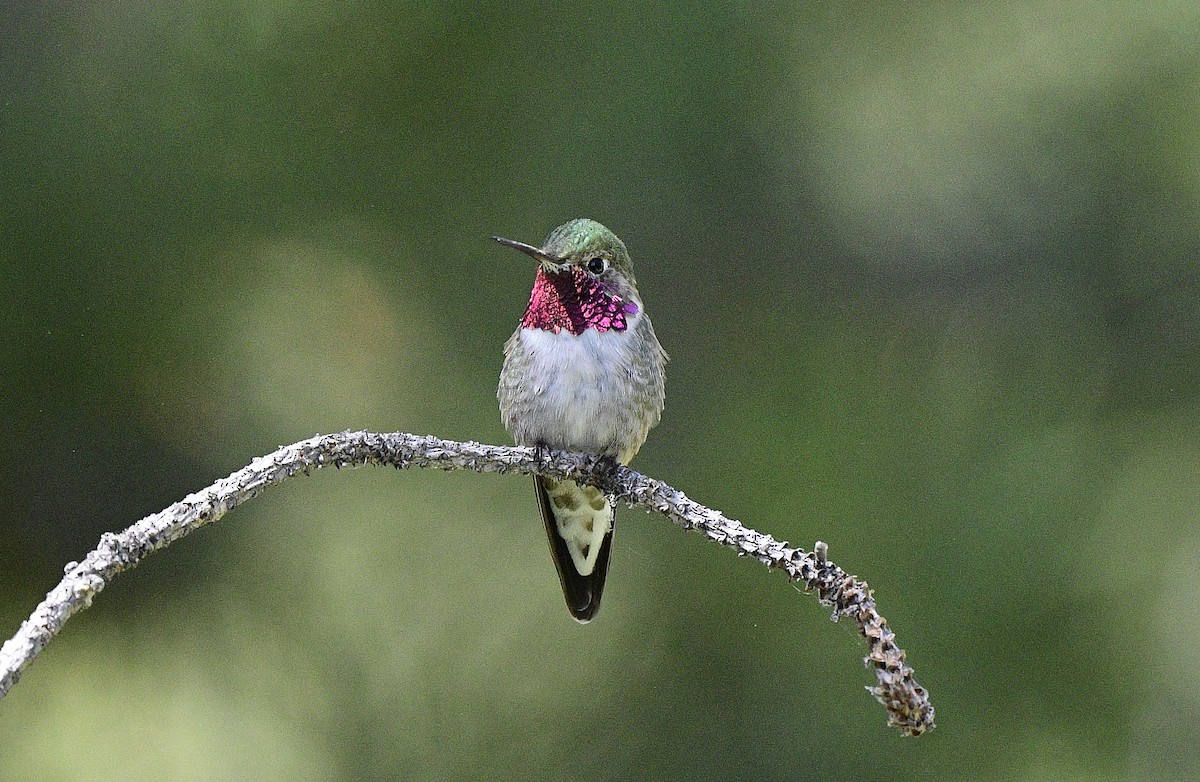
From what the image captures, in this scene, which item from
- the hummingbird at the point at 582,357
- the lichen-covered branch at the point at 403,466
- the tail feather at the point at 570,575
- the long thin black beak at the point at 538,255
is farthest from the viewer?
the tail feather at the point at 570,575

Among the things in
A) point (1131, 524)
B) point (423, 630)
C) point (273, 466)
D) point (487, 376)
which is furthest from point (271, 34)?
point (1131, 524)

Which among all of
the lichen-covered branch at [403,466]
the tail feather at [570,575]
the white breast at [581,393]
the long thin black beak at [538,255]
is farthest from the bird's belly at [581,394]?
the lichen-covered branch at [403,466]

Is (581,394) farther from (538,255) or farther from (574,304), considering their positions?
(538,255)

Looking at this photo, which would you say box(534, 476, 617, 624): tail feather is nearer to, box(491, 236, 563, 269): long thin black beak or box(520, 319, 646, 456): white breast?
box(520, 319, 646, 456): white breast

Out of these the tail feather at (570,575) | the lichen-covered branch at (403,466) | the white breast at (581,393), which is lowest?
the lichen-covered branch at (403,466)

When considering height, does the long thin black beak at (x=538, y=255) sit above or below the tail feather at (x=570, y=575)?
above

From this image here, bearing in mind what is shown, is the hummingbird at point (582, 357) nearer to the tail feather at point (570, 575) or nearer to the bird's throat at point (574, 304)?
the bird's throat at point (574, 304)

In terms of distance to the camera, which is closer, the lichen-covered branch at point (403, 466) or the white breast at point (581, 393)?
the lichen-covered branch at point (403, 466)

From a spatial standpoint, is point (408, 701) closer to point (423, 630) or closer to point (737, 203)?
point (423, 630)
